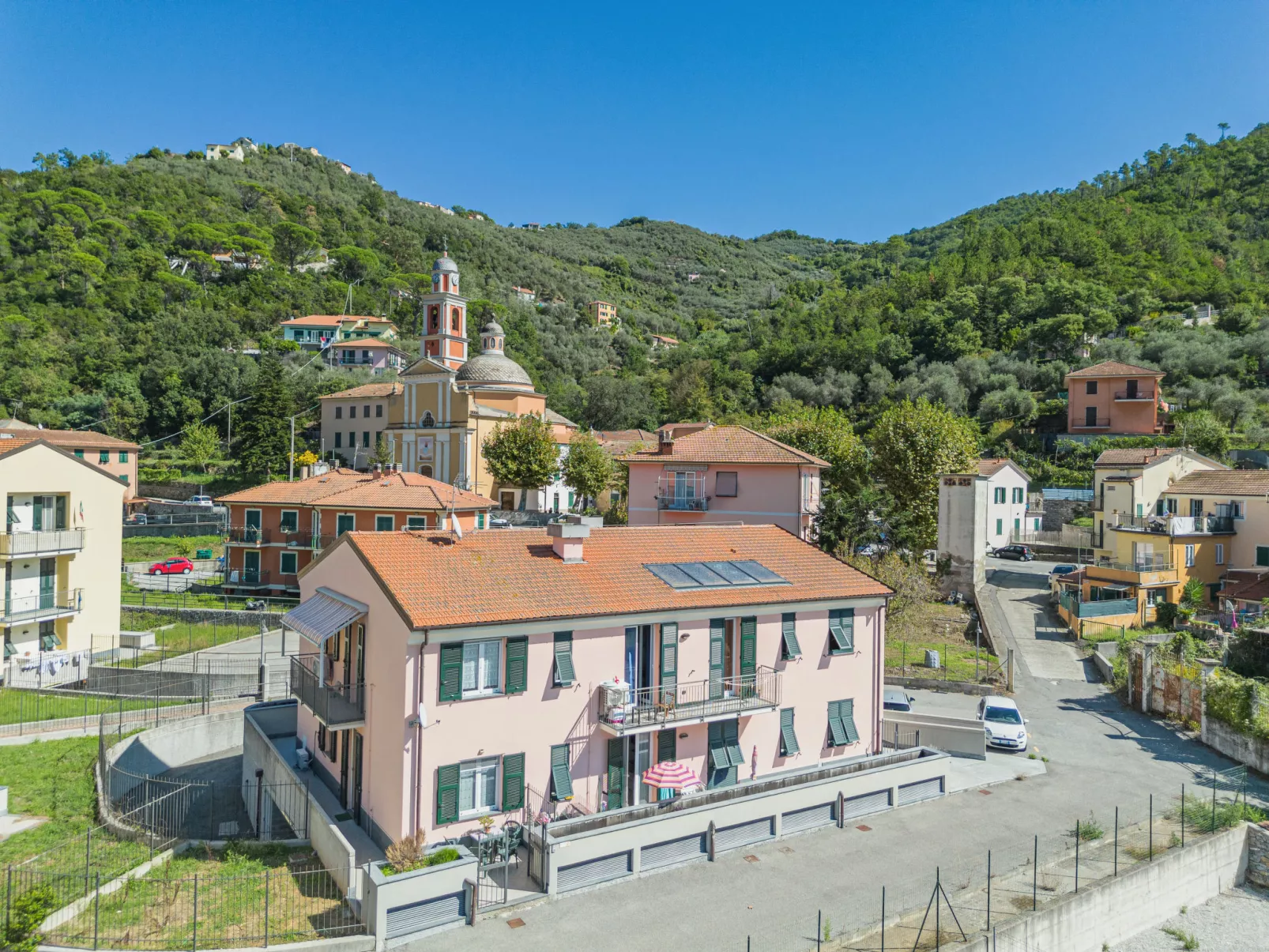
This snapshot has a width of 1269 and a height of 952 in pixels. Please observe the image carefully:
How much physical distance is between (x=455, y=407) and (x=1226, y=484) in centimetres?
5106

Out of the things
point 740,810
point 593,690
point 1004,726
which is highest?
point 593,690

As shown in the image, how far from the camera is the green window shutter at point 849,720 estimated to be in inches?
751

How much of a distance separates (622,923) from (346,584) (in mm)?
8705

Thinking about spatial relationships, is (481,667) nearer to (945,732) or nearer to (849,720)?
(849,720)

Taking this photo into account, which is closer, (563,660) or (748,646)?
(563,660)

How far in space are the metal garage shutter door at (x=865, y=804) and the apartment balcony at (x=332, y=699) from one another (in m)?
10.2

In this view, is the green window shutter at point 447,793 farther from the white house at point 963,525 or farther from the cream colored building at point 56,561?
the white house at point 963,525

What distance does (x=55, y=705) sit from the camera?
24.8 m

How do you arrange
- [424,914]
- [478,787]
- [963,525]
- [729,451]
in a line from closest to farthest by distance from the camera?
[424,914], [478,787], [729,451], [963,525]

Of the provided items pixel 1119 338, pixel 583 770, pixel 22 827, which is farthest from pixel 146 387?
pixel 1119 338

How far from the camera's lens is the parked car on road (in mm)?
52500

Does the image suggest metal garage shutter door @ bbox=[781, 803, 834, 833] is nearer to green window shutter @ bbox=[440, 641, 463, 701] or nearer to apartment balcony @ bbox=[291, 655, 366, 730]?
green window shutter @ bbox=[440, 641, 463, 701]

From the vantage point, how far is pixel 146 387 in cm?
8706

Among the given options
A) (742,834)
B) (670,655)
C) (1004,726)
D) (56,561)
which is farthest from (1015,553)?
(56,561)
